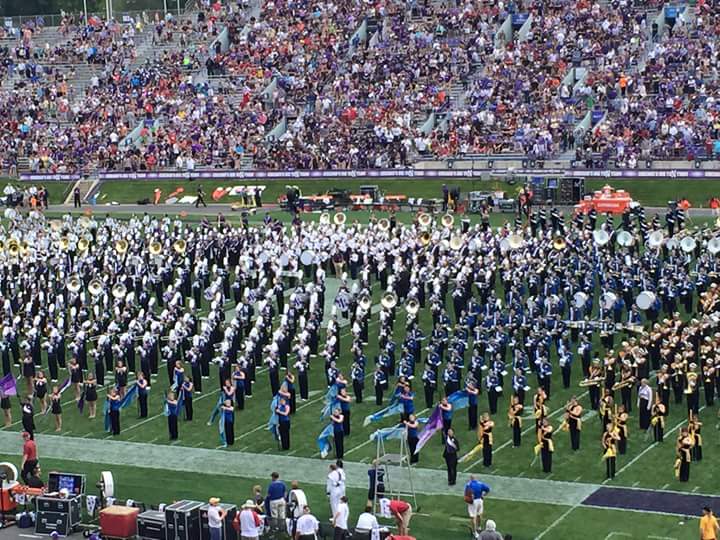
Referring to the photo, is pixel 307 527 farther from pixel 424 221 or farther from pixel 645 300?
pixel 424 221

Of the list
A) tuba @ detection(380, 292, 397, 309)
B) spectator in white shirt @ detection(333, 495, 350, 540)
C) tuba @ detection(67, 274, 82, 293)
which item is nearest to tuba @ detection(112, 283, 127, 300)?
tuba @ detection(67, 274, 82, 293)

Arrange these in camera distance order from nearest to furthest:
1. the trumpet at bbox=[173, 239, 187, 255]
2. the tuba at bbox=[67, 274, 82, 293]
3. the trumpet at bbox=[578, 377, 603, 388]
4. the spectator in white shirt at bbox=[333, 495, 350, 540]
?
the spectator in white shirt at bbox=[333, 495, 350, 540] → the trumpet at bbox=[578, 377, 603, 388] → the tuba at bbox=[67, 274, 82, 293] → the trumpet at bbox=[173, 239, 187, 255]

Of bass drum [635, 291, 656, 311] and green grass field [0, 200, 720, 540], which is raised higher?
bass drum [635, 291, 656, 311]

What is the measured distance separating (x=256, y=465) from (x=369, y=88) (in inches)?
1184

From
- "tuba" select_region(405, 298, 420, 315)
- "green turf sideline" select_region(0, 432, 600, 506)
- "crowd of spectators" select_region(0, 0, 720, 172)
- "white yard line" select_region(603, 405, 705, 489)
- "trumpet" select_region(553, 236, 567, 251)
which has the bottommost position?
"green turf sideline" select_region(0, 432, 600, 506)

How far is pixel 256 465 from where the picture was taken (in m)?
24.3

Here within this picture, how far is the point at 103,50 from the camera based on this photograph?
201 ft

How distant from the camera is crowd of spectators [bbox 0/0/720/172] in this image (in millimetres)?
48000

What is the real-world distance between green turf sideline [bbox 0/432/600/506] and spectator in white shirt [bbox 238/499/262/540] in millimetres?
3357

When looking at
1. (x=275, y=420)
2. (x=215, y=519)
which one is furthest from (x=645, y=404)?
(x=215, y=519)

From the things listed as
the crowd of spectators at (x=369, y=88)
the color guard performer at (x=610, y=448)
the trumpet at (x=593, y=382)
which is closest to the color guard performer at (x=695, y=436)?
the color guard performer at (x=610, y=448)

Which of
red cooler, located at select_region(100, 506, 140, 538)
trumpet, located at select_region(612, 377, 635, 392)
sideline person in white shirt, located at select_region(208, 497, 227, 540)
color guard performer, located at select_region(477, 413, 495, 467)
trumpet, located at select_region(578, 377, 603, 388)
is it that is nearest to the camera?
sideline person in white shirt, located at select_region(208, 497, 227, 540)

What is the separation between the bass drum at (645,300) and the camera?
2889 cm

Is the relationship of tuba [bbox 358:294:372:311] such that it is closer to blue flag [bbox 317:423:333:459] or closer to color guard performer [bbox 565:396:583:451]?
blue flag [bbox 317:423:333:459]
